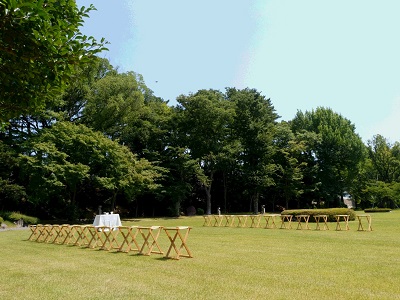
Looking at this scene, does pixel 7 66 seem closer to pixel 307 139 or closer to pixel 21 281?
pixel 21 281

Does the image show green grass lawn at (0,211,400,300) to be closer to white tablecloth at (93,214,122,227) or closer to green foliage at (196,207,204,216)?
white tablecloth at (93,214,122,227)

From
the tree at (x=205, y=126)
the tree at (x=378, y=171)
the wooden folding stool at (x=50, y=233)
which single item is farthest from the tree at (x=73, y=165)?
the tree at (x=378, y=171)

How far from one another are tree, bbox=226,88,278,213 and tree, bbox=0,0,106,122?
128 feet

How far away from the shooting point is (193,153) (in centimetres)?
4347

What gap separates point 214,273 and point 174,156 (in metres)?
34.4

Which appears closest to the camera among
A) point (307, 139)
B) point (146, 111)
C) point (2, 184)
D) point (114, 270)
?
point (114, 270)

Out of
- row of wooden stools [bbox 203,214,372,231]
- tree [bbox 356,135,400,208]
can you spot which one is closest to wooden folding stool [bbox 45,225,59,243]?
row of wooden stools [bbox 203,214,372,231]

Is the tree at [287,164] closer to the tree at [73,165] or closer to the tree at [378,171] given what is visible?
the tree at [378,171]

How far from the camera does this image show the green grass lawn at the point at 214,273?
230 inches

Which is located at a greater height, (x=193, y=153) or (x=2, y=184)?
(x=193, y=153)

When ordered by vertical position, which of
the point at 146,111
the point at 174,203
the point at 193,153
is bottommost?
the point at 174,203

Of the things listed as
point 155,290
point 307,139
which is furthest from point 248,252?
point 307,139

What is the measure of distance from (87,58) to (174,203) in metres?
37.5

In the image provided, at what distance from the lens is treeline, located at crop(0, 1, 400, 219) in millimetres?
30422
